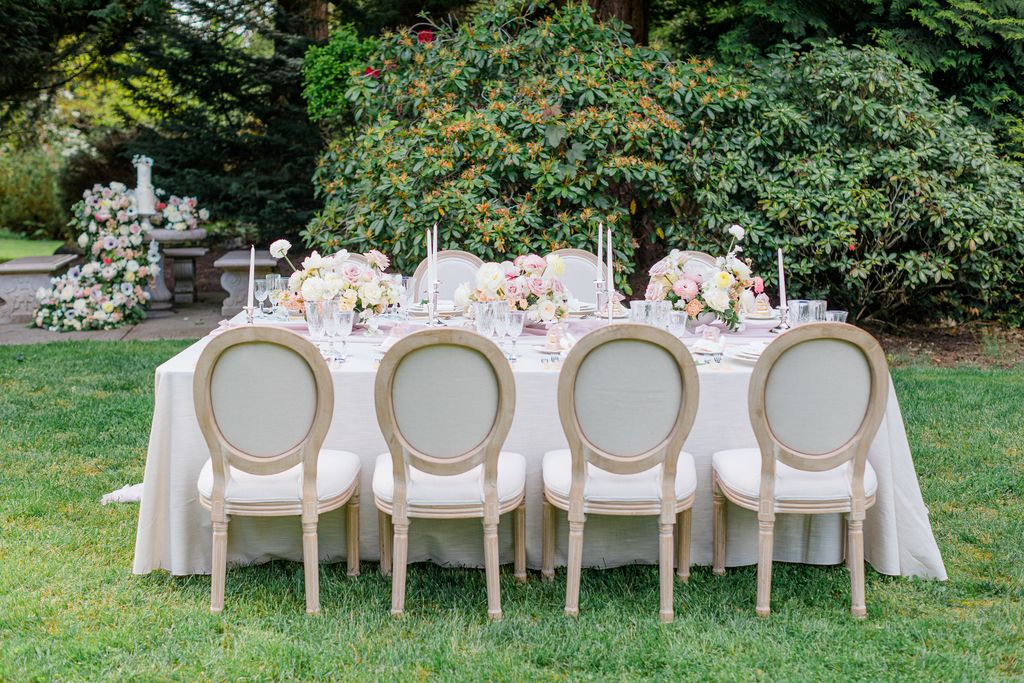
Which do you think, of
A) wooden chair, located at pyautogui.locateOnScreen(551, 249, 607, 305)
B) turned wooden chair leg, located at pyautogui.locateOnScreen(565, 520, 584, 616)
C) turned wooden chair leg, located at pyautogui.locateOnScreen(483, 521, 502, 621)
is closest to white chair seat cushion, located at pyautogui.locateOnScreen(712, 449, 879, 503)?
turned wooden chair leg, located at pyautogui.locateOnScreen(565, 520, 584, 616)

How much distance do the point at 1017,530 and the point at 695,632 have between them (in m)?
1.90

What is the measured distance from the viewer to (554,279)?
435 cm

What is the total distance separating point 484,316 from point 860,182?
4.92 meters

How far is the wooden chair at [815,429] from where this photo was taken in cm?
322

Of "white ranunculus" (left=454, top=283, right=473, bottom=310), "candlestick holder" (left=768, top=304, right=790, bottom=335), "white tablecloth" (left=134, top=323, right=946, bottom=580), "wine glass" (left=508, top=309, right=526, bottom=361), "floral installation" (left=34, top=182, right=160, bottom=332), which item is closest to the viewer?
"white tablecloth" (left=134, top=323, right=946, bottom=580)

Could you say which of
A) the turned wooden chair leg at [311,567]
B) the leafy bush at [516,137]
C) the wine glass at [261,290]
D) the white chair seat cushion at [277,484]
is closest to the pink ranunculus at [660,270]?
the white chair seat cushion at [277,484]

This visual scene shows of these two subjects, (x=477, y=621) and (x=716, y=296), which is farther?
(x=716, y=296)

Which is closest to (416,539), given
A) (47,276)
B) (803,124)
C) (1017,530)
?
(1017,530)

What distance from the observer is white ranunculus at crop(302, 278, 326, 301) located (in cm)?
410

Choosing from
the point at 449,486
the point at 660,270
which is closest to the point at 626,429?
the point at 449,486

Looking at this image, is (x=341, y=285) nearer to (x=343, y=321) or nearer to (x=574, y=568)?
(x=343, y=321)

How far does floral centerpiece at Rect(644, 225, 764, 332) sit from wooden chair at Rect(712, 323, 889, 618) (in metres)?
1.02

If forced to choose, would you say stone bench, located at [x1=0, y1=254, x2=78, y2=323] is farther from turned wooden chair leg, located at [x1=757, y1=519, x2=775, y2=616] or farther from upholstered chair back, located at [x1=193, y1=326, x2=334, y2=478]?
turned wooden chair leg, located at [x1=757, y1=519, x2=775, y2=616]

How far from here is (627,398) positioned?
3258 millimetres
